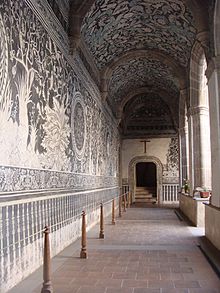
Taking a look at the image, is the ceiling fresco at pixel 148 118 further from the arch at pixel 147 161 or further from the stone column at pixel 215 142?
the stone column at pixel 215 142

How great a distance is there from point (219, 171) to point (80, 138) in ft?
12.3

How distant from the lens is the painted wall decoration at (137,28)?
9258 mm

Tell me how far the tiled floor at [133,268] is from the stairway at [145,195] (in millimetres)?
14140

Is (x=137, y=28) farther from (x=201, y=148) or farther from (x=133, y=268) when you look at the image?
(x=133, y=268)

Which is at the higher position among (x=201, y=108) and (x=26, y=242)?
(x=201, y=108)

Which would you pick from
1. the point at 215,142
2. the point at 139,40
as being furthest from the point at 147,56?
the point at 215,142

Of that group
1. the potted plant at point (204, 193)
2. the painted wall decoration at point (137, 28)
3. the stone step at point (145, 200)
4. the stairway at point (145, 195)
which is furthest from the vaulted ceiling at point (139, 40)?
the stairway at point (145, 195)

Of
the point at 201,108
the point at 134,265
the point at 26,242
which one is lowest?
the point at 134,265

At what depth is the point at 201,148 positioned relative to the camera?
35.4ft

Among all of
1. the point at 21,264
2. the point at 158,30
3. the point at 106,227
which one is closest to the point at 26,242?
the point at 21,264

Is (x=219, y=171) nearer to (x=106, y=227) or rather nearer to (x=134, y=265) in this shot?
(x=134, y=265)

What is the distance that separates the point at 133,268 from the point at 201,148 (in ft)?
20.0

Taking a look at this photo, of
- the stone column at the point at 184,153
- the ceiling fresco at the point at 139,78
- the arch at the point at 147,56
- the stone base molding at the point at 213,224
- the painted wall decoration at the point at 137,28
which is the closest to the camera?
the stone base molding at the point at 213,224

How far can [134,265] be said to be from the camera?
18.4 feet
